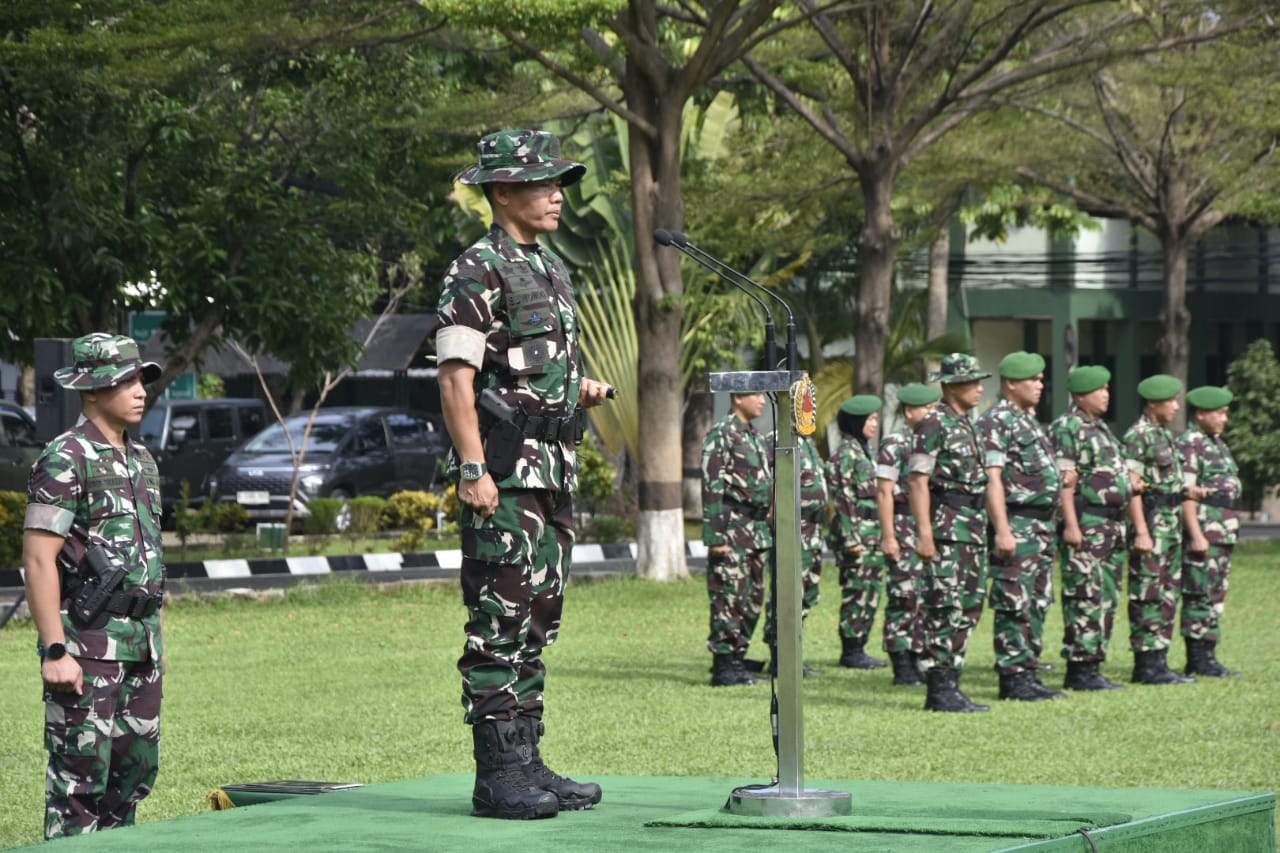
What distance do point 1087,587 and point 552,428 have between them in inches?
286

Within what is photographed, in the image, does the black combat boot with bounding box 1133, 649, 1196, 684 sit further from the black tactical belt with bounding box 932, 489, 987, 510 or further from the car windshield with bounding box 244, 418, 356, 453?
the car windshield with bounding box 244, 418, 356, 453

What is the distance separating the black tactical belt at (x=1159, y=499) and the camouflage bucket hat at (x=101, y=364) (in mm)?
8337

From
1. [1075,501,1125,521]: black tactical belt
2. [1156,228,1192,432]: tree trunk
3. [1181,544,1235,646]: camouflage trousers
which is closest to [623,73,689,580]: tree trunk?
[1181,544,1235,646]: camouflage trousers

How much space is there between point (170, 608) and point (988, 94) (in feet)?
33.2

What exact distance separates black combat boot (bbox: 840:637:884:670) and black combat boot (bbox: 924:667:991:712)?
2529 mm

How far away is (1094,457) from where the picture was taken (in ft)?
41.5

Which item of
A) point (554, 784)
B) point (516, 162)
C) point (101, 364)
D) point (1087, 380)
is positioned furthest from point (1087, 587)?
point (101, 364)

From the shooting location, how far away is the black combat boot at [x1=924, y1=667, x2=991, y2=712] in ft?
38.6

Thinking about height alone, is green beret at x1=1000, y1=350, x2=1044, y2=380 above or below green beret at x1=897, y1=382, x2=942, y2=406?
above

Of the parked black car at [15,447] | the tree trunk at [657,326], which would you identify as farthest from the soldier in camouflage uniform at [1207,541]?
the parked black car at [15,447]

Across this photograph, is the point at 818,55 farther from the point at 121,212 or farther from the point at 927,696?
the point at 927,696

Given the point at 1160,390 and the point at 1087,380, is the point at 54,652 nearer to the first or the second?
the point at 1087,380

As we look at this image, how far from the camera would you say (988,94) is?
71.5ft

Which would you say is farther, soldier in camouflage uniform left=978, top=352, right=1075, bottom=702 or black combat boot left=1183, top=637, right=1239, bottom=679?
black combat boot left=1183, top=637, right=1239, bottom=679
